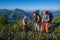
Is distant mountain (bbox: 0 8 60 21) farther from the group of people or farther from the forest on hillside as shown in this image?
the group of people

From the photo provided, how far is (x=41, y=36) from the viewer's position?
9.17 metres

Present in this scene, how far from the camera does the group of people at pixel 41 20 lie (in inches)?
458

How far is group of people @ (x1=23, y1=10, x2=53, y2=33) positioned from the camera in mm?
11625

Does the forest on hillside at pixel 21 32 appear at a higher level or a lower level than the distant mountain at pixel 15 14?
lower

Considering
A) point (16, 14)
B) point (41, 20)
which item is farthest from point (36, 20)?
point (16, 14)

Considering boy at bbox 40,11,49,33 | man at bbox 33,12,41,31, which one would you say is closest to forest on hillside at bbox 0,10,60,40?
man at bbox 33,12,41,31

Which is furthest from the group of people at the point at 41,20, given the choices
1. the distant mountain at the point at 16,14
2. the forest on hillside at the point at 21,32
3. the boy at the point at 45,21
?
the distant mountain at the point at 16,14

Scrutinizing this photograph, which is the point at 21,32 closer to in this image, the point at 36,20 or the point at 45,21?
the point at 36,20

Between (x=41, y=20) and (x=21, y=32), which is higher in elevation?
(x=41, y=20)

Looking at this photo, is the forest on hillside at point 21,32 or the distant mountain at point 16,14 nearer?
the forest on hillside at point 21,32

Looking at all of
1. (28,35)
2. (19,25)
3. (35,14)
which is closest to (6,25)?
(19,25)

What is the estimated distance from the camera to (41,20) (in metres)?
11.9

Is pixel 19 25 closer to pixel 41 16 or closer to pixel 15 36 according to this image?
pixel 41 16

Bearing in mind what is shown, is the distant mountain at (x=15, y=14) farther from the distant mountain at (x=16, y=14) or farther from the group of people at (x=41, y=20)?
the group of people at (x=41, y=20)
